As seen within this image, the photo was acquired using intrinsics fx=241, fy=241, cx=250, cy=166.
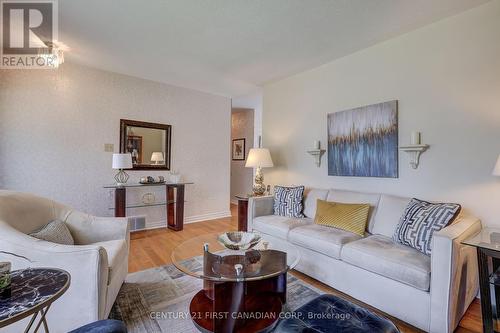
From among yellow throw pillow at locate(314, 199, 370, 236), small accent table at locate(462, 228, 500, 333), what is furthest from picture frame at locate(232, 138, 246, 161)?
small accent table at locate(462, 228, 500, 333)

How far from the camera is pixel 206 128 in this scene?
189 inches

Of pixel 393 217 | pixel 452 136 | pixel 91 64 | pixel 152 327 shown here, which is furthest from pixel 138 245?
pixel 452 136

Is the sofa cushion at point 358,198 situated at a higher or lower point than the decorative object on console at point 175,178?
lower

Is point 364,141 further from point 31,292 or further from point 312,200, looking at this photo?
point 31,292

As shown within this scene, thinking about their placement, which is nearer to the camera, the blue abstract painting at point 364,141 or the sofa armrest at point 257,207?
the blue abstract painting at point 364,141

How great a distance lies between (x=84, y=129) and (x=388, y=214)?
13.5 feet

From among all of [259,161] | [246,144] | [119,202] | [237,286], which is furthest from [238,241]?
[246,144]

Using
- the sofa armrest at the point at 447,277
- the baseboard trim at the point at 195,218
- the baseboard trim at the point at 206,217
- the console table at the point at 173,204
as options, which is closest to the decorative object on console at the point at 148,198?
the console table at the point at 173,204

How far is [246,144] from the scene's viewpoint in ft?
22.1

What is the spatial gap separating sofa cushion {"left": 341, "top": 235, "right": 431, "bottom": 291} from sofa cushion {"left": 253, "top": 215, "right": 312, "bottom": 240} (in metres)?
0.70

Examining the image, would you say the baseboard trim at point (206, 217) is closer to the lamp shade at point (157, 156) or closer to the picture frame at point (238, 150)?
the lamp shade at point (157, 156)

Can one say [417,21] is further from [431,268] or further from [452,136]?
[431,268]

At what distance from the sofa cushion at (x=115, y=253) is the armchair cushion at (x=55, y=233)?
0.88 ft

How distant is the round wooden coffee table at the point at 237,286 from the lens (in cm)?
148
